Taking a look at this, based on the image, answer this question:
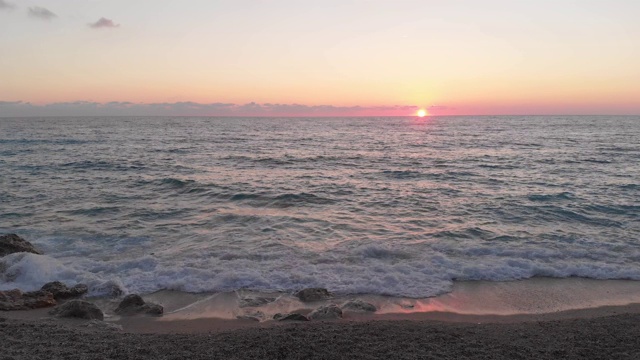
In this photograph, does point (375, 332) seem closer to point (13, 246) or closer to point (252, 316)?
point (252, 316)

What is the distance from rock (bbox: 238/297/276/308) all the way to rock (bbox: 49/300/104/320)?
2.69 metres

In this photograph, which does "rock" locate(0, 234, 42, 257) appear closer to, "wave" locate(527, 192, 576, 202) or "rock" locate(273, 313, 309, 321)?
"rock" locate(273, 313, 309, 321)

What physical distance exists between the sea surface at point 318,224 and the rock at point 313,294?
15.1 inches

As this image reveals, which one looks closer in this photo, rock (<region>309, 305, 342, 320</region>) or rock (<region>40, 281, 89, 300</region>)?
rock (<region>309, 305, 342, 320</region>)

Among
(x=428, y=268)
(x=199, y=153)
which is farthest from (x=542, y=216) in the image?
(x=199, y=153)

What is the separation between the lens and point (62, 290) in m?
9.24

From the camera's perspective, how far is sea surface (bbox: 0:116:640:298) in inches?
412

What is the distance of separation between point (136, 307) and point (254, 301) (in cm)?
236

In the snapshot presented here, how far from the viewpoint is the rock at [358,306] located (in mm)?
8586

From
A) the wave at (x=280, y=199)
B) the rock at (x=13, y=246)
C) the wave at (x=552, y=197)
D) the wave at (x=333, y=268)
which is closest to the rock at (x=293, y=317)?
the wave at (x=333, y=268)

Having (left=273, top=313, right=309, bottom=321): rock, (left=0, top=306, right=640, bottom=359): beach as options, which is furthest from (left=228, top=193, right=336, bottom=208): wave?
(left=0, top=306, right=640, bottom=359): beach

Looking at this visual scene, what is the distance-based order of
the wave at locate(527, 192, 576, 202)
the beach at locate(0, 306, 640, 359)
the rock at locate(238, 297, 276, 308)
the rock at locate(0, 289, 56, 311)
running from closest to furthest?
the beach at locate(0, 306, 640, 359) < the rock at locate(0, 289, 56, 311) < the rock at locate(238, 297, 276, 308) < the wave at locate(527, 192, 576, 202)

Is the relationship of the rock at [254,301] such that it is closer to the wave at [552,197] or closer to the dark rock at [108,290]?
the dark rock at [108,290]

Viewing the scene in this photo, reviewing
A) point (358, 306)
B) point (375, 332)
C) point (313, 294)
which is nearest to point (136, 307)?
point (313, 294)
